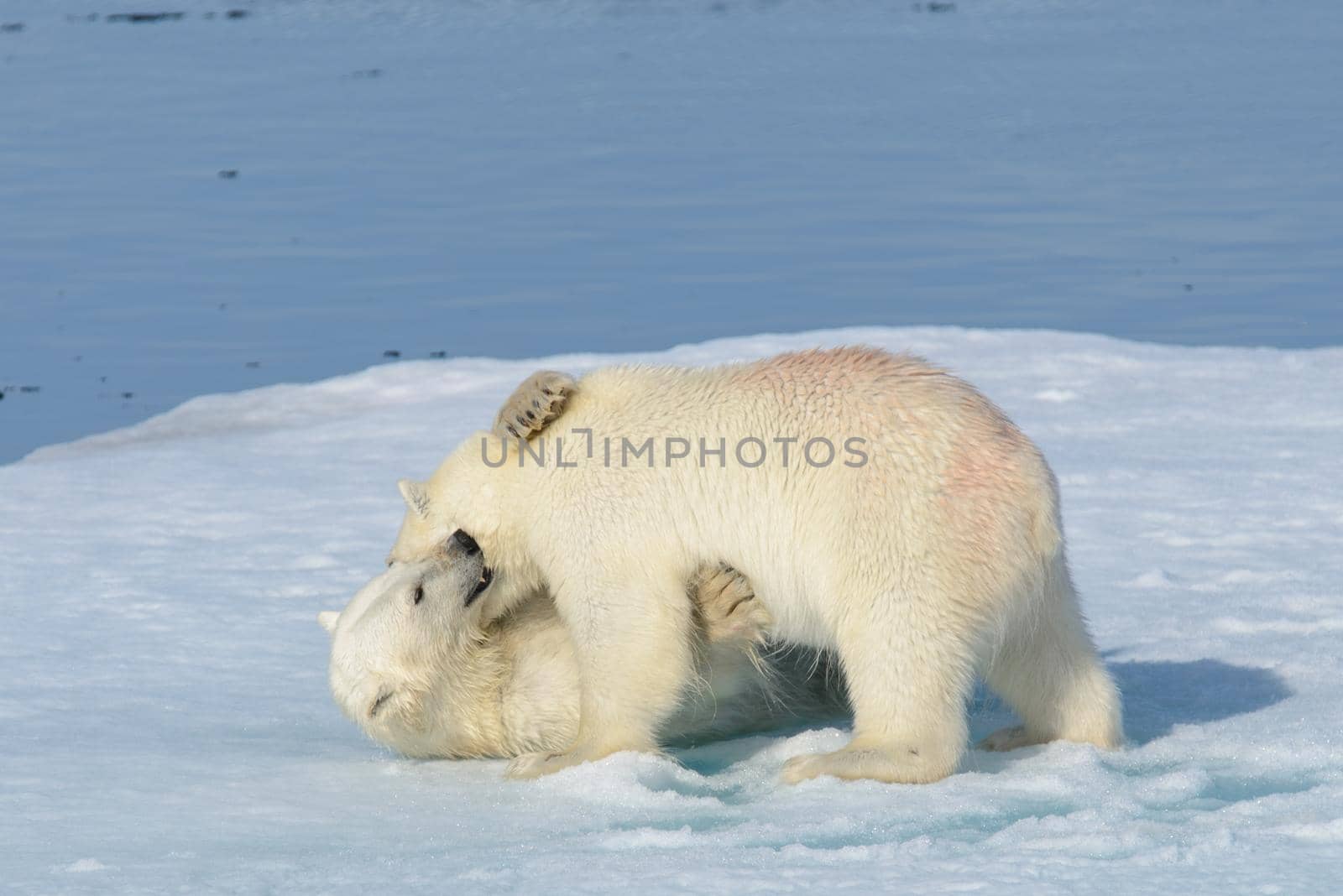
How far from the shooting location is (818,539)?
12.2 feet

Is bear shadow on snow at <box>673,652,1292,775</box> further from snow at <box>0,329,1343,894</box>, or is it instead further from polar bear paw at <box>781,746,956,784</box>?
polar bear paw at <box>781,746,956,784</box>

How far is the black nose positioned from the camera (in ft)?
13.8

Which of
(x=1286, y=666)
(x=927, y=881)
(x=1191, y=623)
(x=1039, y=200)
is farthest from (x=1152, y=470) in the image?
(x=1039, y=200)

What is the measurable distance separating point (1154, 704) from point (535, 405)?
165 centimetres

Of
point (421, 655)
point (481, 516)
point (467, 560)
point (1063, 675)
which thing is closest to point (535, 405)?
point (481, 516)

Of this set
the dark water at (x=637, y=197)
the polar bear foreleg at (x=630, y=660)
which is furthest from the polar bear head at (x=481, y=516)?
the dark water at (x=637, y=197)

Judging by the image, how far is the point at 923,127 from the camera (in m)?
17.8

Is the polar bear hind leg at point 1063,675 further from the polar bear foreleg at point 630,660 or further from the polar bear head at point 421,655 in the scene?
the polar bear head at point 421,655

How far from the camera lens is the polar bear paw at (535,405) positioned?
4.07 m

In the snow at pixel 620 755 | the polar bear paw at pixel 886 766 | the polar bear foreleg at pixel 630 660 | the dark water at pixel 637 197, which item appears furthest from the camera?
the dark water at pixel 637 197

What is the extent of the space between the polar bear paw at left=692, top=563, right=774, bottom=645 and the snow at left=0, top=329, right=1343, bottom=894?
284 mm

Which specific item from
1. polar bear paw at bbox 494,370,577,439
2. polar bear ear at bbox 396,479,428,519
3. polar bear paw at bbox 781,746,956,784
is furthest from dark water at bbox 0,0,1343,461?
polar bear paw at bbox 781,746,956,784

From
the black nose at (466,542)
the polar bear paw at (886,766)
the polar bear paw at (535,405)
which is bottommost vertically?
the polar bear paw at (886,766)

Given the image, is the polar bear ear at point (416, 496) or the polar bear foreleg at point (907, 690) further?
the polar bear ear at point (416, 496)
